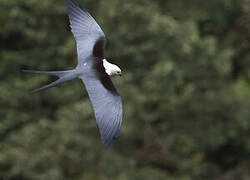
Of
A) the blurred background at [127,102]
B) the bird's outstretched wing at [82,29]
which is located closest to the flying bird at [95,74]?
the bird's outstretched wing at [82,29]

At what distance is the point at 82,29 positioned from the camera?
19.7 feet

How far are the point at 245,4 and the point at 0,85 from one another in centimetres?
538

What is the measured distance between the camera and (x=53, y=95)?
1065 cm

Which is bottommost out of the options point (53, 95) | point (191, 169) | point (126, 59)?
point (191, 169)

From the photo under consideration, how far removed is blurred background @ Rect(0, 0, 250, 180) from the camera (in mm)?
9781

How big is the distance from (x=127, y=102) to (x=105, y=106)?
4880mm

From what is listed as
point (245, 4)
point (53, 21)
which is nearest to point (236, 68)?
point (245, 4)

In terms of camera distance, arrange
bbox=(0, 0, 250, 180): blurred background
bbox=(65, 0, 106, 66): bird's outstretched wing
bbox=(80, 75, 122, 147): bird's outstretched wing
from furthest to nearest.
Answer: bbox=(0, 0, 250, 180): blurred background
bbox=(65, 0, 106, 66): bird's outstretched wing
bbox=(80, 75, 122, 147): bird's outstretched wing

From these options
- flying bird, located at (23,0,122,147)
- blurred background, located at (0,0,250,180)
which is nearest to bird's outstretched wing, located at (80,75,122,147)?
flying bird, located at (23,0,122,147)

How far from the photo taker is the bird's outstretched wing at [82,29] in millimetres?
5836

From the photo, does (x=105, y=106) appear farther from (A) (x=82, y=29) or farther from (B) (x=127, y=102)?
(B) (x=127, y=102)

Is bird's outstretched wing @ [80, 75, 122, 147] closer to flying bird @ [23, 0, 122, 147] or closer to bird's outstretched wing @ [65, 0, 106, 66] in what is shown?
flying bird @ [23, 0, 122, 147]

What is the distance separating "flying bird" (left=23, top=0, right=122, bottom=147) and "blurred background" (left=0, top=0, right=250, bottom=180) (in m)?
3.73

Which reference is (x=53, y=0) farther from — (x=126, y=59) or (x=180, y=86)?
(x=180, y=86)
